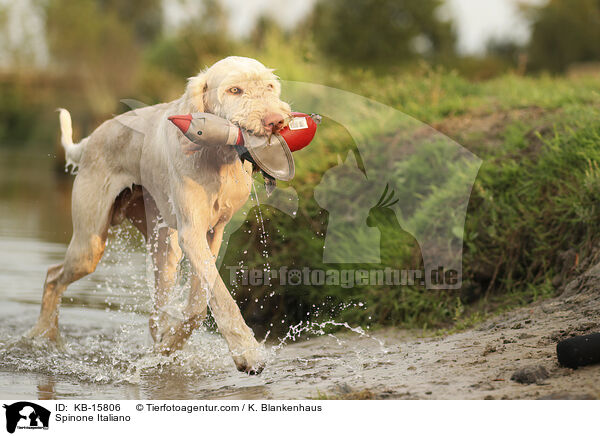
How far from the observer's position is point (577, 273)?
16.8ft

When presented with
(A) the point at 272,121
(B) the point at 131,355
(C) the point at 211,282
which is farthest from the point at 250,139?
(B) the point at 131,355

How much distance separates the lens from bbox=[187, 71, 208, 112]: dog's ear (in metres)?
4.08

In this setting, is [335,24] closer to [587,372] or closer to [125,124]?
[125,124]

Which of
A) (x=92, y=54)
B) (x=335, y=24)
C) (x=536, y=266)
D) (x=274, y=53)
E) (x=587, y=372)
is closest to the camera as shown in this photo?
(x=587, y=372)

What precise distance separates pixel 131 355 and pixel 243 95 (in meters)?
2.37

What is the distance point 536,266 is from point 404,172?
1.45m

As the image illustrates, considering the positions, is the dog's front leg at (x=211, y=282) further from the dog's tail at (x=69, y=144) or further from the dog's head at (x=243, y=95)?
the dog's tail at (x=69, y=144)

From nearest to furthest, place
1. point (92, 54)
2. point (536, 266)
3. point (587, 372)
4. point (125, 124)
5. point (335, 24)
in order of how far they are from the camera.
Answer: point (587, 372) < point (125, 124) < point (536, 266) < point (335, 24) < point (92, 54)
